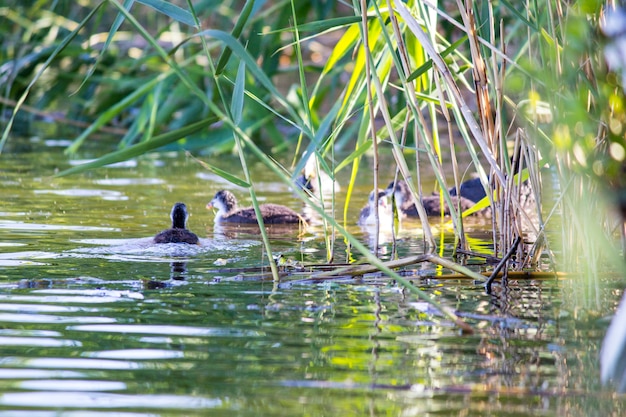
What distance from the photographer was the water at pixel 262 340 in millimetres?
3117

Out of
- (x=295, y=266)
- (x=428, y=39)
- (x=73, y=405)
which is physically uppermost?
(x=428, y=39)

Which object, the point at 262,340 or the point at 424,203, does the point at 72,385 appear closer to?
the point at 262,340

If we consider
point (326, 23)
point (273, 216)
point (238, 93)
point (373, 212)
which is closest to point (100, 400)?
point (238, 93)

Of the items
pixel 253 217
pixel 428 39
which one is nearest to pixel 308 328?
pixel 428 39

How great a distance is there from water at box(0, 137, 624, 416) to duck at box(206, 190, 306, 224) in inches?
54.6

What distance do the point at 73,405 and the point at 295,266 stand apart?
7.17 feet

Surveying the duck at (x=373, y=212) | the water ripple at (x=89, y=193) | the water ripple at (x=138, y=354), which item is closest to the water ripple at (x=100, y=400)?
the water ripple at (x=138, y=354)

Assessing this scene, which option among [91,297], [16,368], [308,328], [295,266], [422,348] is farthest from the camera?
[295,266]

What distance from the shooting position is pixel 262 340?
3.77 metres

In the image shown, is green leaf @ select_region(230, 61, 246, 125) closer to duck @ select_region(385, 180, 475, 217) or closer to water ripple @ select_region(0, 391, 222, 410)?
water ripple @ select_region(0, 391, 222, 410)

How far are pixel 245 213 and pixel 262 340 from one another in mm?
4193

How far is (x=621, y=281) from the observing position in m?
4.82

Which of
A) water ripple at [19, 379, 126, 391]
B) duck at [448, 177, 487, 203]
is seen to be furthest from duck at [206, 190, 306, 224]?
water ripple at [19, 379, 126, 391]

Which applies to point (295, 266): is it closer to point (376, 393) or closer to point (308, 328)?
point (308, 328)
